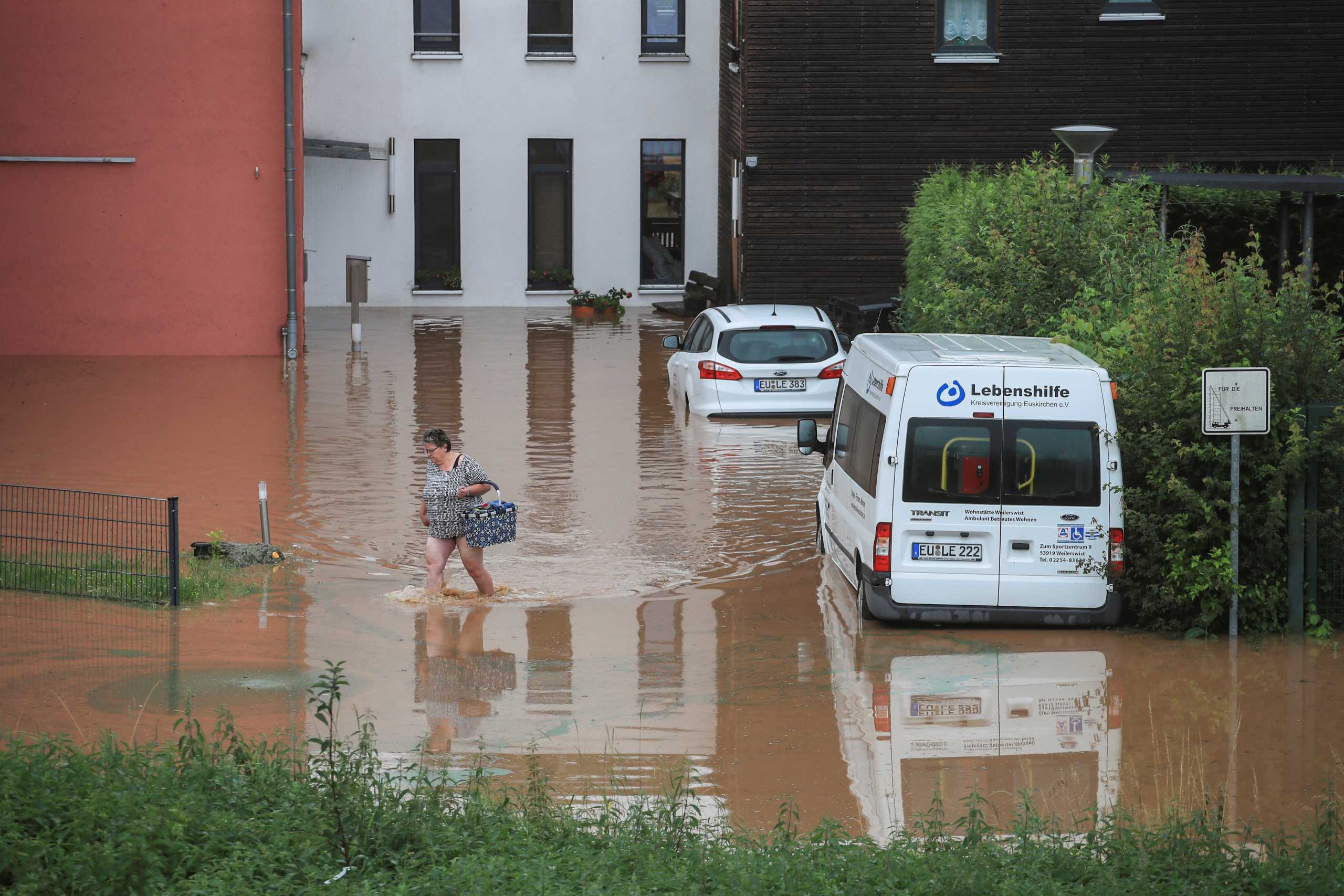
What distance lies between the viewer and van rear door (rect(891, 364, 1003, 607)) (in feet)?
38.3

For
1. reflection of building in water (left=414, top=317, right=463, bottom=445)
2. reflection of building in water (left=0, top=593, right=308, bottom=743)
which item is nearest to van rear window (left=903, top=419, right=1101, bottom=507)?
reflection of building in water (left=0, top=593, right=308, bottom=743)

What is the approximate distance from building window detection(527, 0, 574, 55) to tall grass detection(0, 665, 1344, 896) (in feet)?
101

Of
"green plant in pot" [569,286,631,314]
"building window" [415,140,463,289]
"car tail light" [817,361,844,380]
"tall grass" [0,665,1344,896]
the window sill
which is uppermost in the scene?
the window sill

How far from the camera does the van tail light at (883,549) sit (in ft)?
38.5

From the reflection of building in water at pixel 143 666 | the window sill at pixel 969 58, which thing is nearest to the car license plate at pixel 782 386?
the reflection of building in water at pixel 143 666

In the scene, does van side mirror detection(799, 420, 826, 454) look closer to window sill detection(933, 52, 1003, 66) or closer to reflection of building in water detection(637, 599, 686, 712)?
reflection of building in water detection(637, 599, 686, 712)

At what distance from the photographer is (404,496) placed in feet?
55.0

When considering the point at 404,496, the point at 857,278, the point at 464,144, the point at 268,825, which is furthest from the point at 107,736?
the point at 464,144

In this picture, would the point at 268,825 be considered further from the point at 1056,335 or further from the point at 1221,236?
the point at 1221,236

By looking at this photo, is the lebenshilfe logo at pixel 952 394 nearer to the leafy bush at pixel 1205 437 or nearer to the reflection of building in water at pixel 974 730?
the leafy bush at pixel 1205 437

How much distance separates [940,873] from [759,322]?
14012mm

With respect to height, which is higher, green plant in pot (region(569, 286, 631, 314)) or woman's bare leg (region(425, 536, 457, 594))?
green plant in pot (region(569, 286, 631, 314))

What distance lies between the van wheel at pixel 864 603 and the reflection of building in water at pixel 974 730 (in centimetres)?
22

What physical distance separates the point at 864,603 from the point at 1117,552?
1.80m
